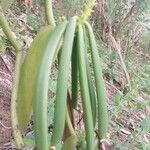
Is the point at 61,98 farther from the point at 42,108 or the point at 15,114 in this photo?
the point at 15,114

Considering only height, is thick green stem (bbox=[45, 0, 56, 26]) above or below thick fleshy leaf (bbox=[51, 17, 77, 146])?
above

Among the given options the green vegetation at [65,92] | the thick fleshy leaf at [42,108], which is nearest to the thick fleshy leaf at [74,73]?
the green vegetation at [65,92]

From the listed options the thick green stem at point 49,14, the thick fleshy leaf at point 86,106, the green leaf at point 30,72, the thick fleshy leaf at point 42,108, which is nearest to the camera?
the thick fleshy leaf at point 42,108

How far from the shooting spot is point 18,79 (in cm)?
114

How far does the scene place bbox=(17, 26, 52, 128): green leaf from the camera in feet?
3.32

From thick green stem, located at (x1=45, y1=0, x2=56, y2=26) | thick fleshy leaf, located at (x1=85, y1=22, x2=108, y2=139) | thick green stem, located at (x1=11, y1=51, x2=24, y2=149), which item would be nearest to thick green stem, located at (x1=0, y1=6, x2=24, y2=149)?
thick green stem, located at (x1=11, y1=51, x2=24, y2=149)

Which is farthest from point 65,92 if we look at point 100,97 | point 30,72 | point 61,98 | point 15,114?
point 15,114

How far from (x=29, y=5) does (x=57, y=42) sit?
231 cm

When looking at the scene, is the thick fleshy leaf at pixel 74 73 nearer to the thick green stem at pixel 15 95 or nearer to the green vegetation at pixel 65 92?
the green vegetation at pixel 65 92

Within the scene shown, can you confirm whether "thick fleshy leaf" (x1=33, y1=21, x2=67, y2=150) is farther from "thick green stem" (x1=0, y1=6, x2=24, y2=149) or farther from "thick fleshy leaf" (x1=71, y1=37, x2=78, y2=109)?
"thick green stem" (x1=0, y1=6, x2=24, y2=149)

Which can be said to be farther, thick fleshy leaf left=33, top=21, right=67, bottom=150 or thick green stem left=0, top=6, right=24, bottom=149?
thick green stem left=0, top=6, right=24, bottom=149

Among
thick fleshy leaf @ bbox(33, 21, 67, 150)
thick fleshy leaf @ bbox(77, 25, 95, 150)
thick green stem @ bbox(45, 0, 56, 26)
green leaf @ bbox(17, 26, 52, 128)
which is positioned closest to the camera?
thick fleshy leaf @ bbox(33, 21, 67, 150)

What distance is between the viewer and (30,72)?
3.41ft

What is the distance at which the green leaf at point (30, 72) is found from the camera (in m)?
1.01
